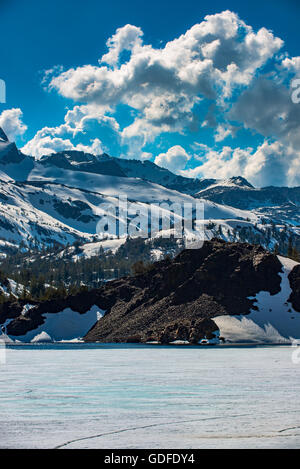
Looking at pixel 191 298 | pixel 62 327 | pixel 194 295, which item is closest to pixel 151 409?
pixel 191 298

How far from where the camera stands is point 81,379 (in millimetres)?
61812

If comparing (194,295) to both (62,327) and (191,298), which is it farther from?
(62,327)

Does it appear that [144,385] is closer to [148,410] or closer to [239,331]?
[148,410]

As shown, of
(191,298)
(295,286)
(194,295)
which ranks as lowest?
(191,298)

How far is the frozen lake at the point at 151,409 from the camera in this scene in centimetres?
2884

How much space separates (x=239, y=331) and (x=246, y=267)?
95.4ft

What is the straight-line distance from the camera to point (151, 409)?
39281mm

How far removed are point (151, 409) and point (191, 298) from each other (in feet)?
450

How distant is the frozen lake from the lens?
28.8 meters

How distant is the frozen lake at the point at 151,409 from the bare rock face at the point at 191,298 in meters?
94.3

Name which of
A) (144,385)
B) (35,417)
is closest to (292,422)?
(35,417)

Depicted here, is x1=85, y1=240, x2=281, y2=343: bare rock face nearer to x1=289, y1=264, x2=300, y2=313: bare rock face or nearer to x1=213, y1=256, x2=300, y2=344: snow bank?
x1=213, y1=256, x2=300, y2=344: snow bank

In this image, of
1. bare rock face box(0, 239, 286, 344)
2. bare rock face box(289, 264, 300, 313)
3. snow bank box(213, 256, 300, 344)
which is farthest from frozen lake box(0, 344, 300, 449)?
bare rock face box(289, 264, 300, 313)

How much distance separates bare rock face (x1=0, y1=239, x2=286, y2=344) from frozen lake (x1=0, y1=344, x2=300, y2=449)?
94298mm
